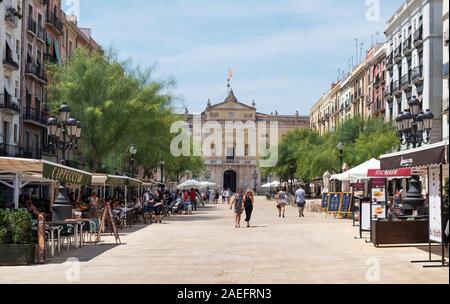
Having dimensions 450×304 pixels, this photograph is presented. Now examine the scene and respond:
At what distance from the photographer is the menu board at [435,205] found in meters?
12.4

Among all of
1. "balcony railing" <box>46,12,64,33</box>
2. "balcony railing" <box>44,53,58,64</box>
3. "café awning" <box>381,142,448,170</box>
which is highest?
"balcony railing" <box>46,12,64,33</box>

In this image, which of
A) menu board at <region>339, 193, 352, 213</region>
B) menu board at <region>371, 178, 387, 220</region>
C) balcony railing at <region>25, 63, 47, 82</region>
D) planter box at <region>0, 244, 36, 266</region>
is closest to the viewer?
planter box at <region>0, 244, 36, 266</region>

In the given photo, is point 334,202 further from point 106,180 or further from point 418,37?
point 418,37

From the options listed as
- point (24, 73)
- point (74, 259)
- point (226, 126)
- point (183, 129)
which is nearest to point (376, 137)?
point (183, 129)

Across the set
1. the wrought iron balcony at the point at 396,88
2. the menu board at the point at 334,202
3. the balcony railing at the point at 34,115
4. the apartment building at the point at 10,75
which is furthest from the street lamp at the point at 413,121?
the wrought iron balcony at the point at 396,88

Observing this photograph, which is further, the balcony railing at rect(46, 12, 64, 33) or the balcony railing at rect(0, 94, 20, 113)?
the balcony railing at rect(46, 12, 64, 33)

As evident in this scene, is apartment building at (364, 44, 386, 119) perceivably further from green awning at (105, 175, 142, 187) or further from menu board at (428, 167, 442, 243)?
menu board at (428, 167, 442, 243)

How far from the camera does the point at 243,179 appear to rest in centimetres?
12206

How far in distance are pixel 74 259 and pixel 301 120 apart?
4453 inches

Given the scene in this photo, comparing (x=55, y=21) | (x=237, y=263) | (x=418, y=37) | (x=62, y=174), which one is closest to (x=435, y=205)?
(x=237, y=263)

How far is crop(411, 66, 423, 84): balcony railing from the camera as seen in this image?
47.7 m

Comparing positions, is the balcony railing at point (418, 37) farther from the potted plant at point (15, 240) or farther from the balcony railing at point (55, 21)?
the potted plant at point (15, 240)

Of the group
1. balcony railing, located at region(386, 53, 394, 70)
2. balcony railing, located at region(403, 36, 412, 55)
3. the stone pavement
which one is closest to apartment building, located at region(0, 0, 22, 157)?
the stone pavement
